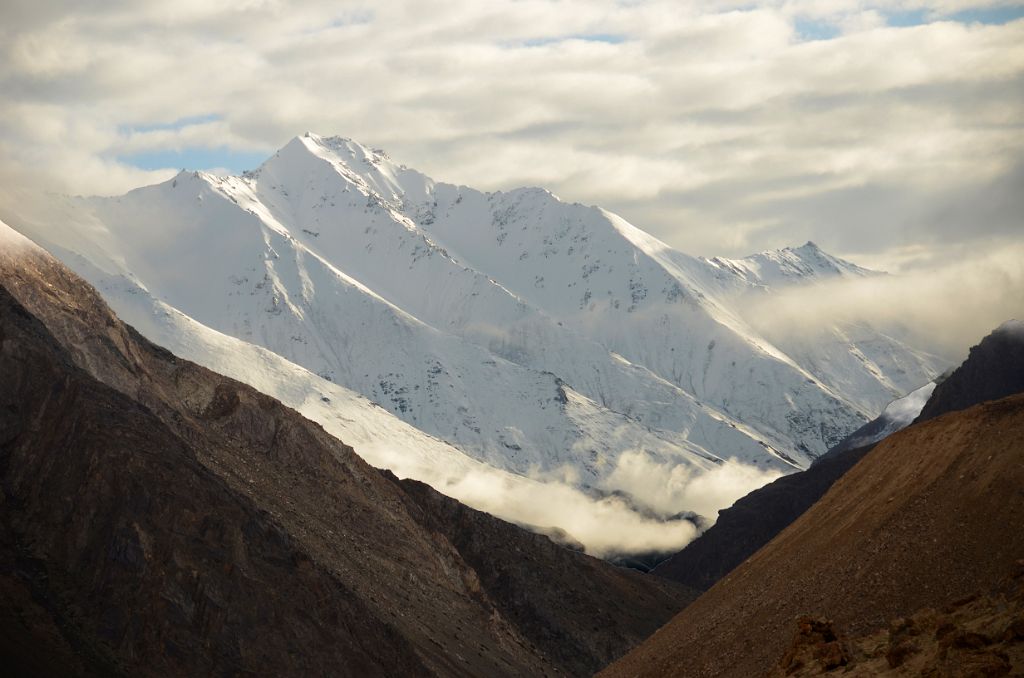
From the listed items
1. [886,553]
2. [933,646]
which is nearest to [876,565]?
[886,553]

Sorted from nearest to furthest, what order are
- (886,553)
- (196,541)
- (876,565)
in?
(876,565), (886,553), (196,541)

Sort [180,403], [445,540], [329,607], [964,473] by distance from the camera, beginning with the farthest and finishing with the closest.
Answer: [445,540] < [180,403] < [329,607] < [964,473]

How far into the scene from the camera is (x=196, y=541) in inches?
5187

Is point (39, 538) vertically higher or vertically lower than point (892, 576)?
lower

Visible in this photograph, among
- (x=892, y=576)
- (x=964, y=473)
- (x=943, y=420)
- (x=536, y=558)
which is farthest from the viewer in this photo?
(x=536, y=558)

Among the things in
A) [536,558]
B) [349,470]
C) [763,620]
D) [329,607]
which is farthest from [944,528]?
[536,558]

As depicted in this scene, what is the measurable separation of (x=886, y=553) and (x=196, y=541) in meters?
67.8

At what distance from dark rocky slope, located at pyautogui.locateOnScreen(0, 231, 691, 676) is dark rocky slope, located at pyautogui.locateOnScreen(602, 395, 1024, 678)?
40931mm

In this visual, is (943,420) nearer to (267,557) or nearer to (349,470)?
(267,557)

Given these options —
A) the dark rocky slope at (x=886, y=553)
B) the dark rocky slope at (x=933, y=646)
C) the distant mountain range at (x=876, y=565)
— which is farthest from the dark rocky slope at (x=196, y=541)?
the dark rocky slope at (x=933, y=646)

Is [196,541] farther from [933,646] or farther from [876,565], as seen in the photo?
[933,646]

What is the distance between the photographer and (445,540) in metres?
175

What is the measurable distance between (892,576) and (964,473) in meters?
8.70

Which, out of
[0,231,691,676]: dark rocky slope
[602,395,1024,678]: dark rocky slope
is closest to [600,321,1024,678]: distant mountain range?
[602,395,1024,678]: dark rocky slope
